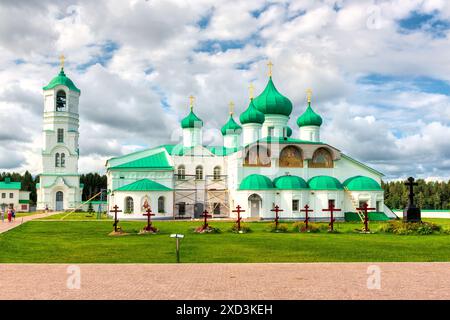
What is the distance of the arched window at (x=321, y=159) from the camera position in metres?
39.9

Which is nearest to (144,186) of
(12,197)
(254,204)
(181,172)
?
(181,172)

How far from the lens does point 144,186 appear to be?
122 ft

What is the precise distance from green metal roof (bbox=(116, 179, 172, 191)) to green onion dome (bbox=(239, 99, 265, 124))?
880 cm

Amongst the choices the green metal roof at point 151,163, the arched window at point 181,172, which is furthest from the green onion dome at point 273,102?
the green metal roof at point 151,163

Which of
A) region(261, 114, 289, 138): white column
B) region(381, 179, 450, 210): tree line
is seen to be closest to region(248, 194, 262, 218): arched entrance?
region(261, 114, 289, 138): white column

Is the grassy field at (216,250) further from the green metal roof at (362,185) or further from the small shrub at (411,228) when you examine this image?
the green metal roof at (362,185)

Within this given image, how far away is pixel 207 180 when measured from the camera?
41.7 m

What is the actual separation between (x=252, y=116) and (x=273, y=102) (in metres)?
2.12

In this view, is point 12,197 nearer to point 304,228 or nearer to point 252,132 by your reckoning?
point 252,132

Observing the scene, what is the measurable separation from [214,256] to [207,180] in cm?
2823

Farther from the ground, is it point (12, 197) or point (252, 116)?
point (252, 116)

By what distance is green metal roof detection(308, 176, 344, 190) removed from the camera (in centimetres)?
3753

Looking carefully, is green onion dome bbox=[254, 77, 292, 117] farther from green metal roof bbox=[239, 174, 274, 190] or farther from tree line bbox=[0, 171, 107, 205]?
tree line bbox=[0, 171, 107, 205]
